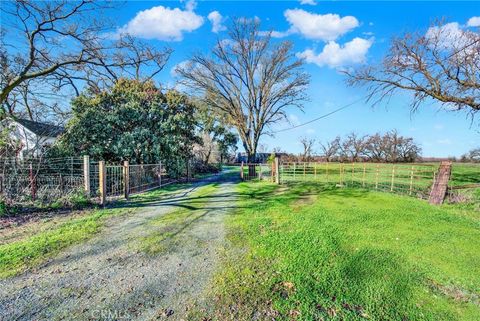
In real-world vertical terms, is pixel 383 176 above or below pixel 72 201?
above

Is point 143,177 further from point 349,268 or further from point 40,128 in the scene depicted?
point 40,128

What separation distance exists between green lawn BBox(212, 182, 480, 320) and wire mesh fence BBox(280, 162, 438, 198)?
15.4ft

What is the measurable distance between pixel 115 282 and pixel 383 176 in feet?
61.1

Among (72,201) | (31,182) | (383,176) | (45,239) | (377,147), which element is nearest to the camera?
(45,239)

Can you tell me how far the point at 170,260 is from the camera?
172 inches

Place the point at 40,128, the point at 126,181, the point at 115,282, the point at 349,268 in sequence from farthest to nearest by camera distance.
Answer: the point at 40,128 → the point at 126,181 → the point at 349,268 → the point at 115,282

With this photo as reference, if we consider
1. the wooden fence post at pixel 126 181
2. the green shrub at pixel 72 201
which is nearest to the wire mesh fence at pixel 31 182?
the green shrub at pixel 72 201

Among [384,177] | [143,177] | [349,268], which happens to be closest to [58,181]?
[143,177]

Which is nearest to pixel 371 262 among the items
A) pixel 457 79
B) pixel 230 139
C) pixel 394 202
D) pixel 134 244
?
pixel 134 244

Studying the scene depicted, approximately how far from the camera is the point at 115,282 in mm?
3580

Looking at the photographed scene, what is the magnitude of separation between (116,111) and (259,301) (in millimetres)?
14077

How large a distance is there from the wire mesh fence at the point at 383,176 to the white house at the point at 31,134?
13.1 meters

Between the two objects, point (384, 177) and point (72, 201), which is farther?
point (384, 177)

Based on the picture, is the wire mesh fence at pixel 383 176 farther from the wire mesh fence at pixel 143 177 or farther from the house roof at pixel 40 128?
the house roof at pixel 40 128
